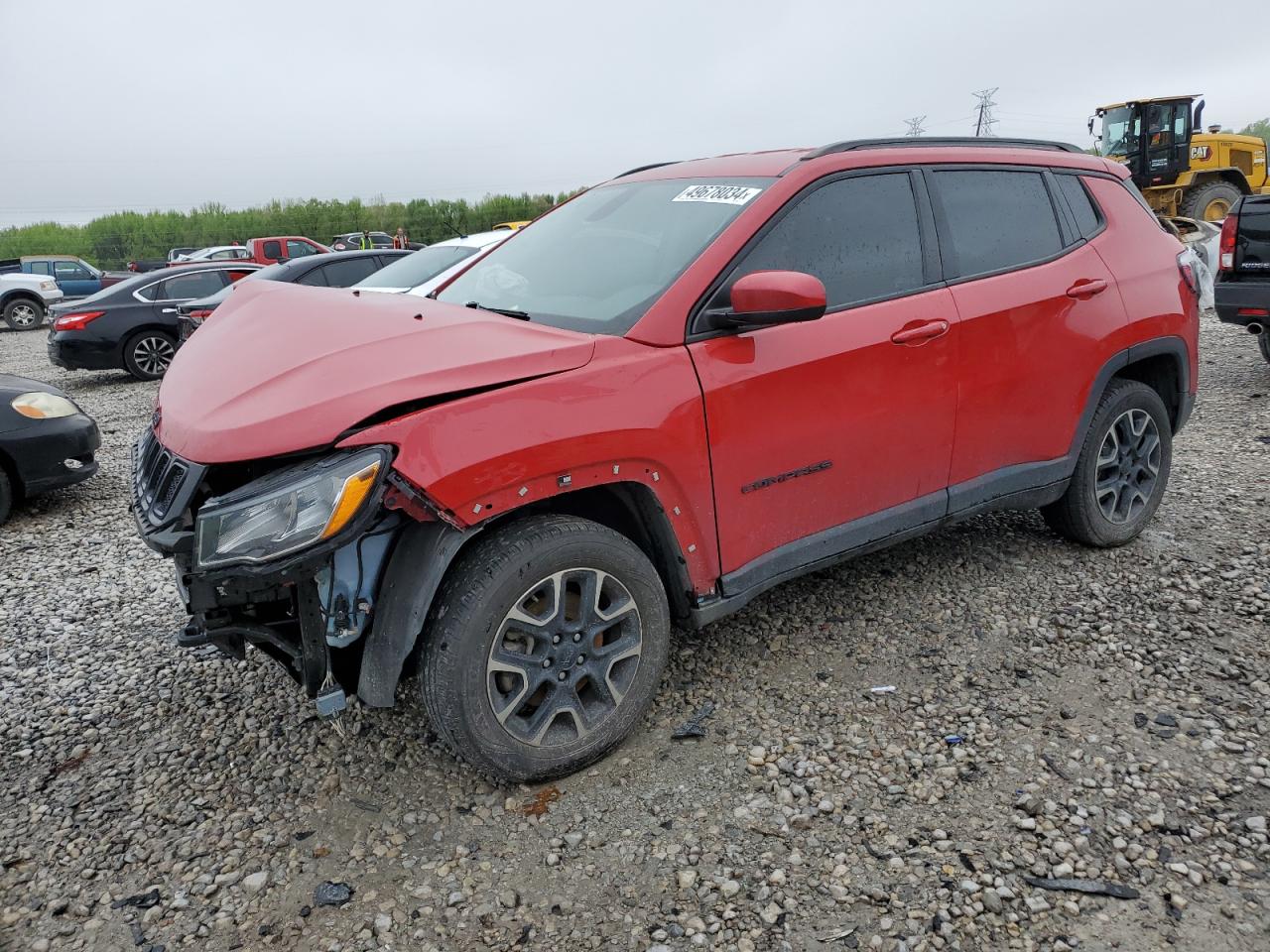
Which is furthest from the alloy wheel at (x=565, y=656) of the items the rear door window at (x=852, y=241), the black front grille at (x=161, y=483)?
the rear door window at (x=852, y=241)

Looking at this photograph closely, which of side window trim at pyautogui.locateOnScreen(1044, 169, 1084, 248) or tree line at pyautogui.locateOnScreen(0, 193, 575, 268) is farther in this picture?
tree line at pyautogui.locateOnScreen(0, 193, 575, 268)

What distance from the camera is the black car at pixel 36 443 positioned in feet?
18.1

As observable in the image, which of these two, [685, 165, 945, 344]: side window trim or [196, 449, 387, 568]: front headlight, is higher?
[685, 165, 945, 344]: side window trim

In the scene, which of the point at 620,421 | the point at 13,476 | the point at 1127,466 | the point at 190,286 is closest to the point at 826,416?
the point at 620,421

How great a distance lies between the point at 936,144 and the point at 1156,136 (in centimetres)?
1716

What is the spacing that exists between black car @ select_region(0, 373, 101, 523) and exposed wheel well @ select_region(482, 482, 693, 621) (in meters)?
4.36

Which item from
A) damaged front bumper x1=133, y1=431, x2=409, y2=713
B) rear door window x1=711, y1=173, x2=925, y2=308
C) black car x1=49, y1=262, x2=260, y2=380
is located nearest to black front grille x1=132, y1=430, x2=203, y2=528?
damaged front bumper x1=133, y1=431, x2=409, y2=713

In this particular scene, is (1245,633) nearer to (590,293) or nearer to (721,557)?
(721,557)

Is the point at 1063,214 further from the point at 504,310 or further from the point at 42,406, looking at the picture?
the point at 42,406

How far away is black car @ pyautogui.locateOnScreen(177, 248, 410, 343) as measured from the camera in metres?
9.84

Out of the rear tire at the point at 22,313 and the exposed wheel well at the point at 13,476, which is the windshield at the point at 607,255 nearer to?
the exposed wheel well at the point at 13,476

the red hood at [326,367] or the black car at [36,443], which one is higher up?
the red hood at [326,367]

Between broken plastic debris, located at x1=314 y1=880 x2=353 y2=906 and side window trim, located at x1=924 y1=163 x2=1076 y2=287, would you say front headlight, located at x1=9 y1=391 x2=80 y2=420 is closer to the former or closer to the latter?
broken plastic debris, located at x1=314 y1=880 x2=353 y2=906

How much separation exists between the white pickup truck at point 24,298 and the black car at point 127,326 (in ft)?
35.3
